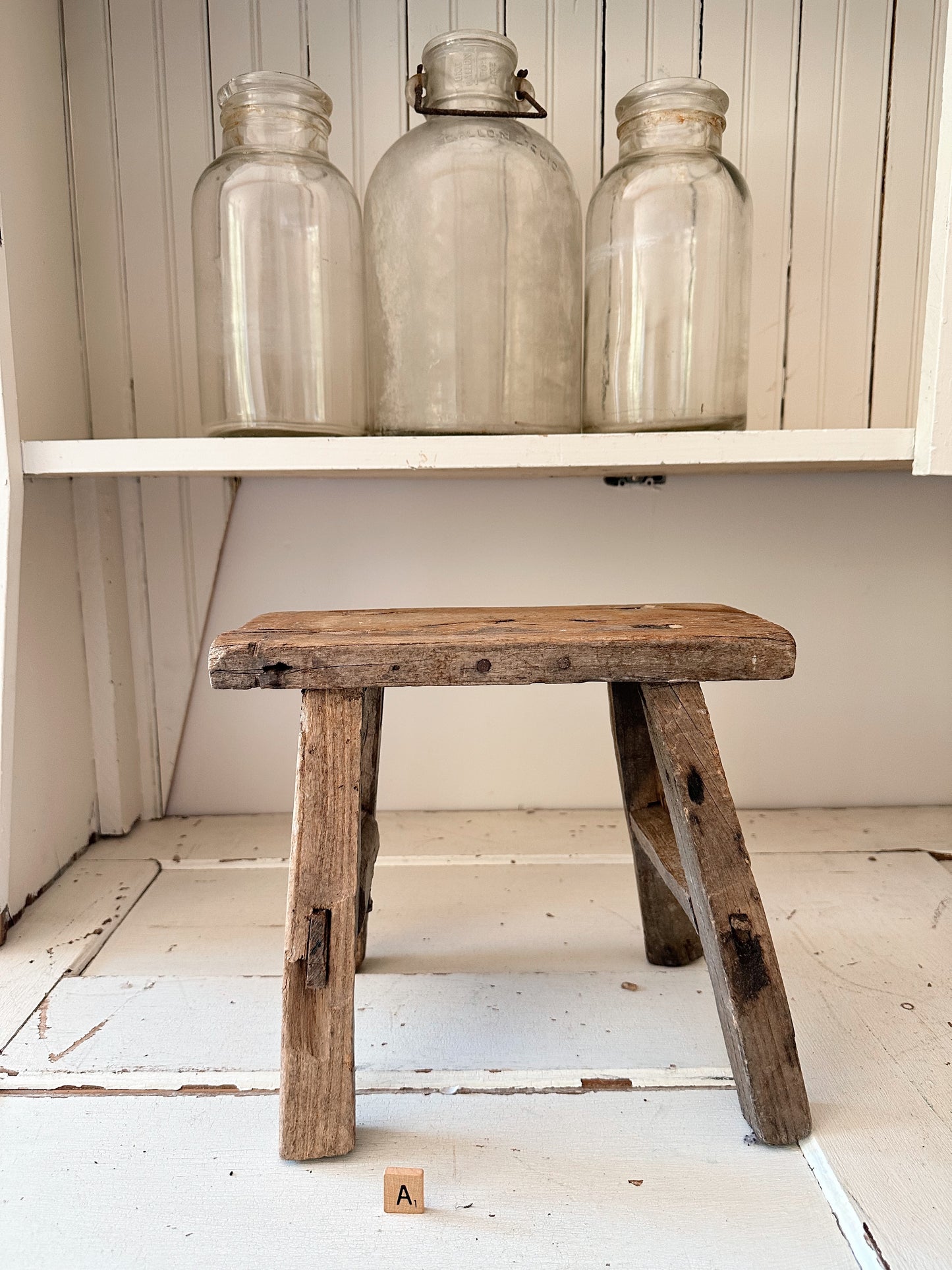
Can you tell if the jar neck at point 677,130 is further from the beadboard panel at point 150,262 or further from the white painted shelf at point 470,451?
the beadboard panel at point 150,262

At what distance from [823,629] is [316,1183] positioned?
2.72ft

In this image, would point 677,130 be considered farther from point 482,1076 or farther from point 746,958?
point 482,1076

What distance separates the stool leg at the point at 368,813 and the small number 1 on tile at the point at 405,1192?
220 millimetres

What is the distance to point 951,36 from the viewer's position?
0.68m

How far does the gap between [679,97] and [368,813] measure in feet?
2.31

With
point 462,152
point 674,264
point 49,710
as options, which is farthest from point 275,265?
point 49,710

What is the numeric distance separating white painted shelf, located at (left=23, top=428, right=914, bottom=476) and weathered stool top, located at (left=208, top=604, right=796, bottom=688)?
238mm

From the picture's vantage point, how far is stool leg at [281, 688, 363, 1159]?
21.5 inches

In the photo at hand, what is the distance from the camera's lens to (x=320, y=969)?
0.55 meters

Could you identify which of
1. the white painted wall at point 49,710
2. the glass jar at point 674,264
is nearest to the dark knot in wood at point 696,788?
the glass jar at point 674,264

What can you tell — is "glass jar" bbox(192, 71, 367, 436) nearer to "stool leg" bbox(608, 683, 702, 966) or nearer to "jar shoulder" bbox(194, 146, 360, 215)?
"jar shoulder" bbox(194, 146, 360, 215)

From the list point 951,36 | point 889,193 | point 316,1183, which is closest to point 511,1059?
point 316,1183

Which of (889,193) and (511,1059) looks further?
(889,193)

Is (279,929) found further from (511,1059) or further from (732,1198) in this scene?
(732,1198)
